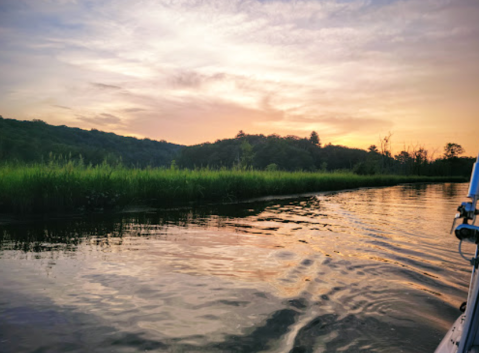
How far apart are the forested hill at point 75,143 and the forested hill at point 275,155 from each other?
→ 27.2 ft

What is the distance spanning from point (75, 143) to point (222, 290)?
83776 millimetres

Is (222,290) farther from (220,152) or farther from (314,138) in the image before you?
(314,138)

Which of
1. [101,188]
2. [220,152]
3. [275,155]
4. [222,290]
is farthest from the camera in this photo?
[220,152]

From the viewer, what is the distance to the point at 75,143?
7656 cm

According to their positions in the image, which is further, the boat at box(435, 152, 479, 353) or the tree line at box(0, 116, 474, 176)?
the tree line at box(0, 116, 474, 176)

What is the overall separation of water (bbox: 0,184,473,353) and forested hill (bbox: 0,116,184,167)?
51.5 meters

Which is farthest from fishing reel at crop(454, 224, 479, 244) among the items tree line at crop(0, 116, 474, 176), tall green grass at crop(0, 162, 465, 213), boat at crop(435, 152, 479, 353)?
tree line at crop(0, 116, 474, 176)

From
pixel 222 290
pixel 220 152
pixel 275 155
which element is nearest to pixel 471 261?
pixel 222 290

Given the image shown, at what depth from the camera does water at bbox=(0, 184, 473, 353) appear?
2.56m

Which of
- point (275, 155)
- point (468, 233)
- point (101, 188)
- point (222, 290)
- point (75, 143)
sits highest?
point (75, 143)

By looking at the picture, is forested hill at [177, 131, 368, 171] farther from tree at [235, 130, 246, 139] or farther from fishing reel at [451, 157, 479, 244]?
fishing reel at [451, 157, 479, 244]

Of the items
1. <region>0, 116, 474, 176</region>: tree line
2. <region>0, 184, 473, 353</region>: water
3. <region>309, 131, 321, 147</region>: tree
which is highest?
<region>309, 131, 321, 147</region>: tree

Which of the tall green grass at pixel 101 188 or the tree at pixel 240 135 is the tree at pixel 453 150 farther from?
the tall green grass at pixel 101 188

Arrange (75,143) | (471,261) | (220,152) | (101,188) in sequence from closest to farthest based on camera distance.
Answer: (471,261)
(101,188)
(75,143)
(220,152)
